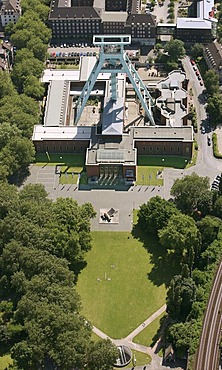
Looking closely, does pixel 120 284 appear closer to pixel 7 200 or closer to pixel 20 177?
pixel 7 200

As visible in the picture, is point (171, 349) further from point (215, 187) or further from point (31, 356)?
point (215, 187)

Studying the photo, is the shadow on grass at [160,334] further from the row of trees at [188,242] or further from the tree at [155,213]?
the tree at [155,213]

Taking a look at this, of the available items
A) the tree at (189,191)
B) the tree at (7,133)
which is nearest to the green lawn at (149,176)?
the tree at (189,191)

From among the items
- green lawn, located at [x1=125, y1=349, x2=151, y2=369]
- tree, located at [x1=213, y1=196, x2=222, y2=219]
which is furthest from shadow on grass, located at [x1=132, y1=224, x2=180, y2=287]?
green lawn, located at [x1=125, y1=349, x2=151, y2=369]

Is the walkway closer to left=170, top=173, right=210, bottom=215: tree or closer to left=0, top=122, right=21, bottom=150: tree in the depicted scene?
left=170, top=173, right=210, bottom=215: tree

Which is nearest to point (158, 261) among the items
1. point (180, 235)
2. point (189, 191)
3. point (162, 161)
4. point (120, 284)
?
point (180, 235)
